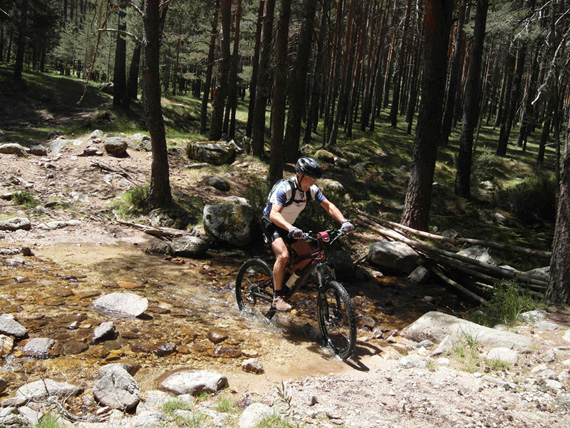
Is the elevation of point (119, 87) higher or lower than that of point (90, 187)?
higher

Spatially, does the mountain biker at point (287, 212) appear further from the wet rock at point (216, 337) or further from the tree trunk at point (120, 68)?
the tree trunk at point (120, 68)

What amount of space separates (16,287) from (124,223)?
178 inches

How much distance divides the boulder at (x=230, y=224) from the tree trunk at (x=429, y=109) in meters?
4.12

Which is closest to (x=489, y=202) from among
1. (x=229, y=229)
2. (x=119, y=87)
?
(x=229, y=229)

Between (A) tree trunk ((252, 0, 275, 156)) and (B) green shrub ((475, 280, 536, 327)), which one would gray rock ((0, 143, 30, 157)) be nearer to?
(A) tree trunk ((252, 0, 275, 156))

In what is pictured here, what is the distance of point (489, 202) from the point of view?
56.8 feet

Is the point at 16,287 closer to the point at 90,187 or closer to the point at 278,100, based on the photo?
the point at 90,187

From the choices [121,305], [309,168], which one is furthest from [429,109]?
[121,305]

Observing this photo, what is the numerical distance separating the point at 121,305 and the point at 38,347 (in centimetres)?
139

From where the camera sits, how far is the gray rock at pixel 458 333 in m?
Answer: 5.07

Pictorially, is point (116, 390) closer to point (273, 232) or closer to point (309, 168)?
point (273, 232)

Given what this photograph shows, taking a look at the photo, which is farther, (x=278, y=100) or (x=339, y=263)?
(x=278, y=100)

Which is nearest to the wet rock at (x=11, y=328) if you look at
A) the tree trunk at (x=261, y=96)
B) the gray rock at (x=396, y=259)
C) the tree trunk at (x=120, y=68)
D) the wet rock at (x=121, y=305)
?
the wet rock at (x=121, y=305)

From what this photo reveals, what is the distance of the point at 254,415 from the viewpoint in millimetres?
3340
